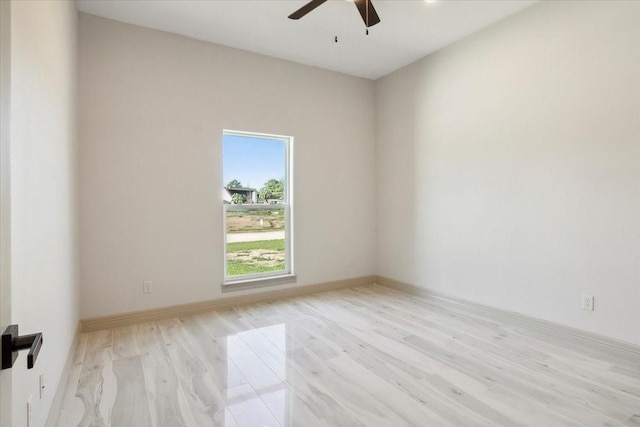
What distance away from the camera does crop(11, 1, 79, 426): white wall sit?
4.05 ft

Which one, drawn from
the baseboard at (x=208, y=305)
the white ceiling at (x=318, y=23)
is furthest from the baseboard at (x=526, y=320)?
the white ceiling at (x=318, y=23)

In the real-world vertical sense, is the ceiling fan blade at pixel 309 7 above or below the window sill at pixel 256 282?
above

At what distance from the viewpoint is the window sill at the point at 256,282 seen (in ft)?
12.9

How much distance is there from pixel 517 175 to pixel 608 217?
0.81 m

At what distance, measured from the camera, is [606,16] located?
8.87ft

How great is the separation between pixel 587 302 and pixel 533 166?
123cm

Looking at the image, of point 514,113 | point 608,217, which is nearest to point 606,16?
point 514,113

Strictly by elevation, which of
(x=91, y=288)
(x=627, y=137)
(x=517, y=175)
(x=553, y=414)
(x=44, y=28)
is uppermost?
(x=44, y=28)

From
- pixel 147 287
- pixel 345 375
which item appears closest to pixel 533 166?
pixel 345 375

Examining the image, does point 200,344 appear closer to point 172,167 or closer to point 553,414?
point 172,167

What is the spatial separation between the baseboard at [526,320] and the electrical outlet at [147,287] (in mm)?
2986

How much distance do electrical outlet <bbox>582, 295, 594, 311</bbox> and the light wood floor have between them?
0.95ft

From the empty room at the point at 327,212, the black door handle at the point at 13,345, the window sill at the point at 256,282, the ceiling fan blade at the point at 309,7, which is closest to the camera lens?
the black door handle at the point at 13,345

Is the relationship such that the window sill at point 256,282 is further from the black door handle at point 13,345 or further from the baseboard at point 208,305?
the black door handle at point 13,345
